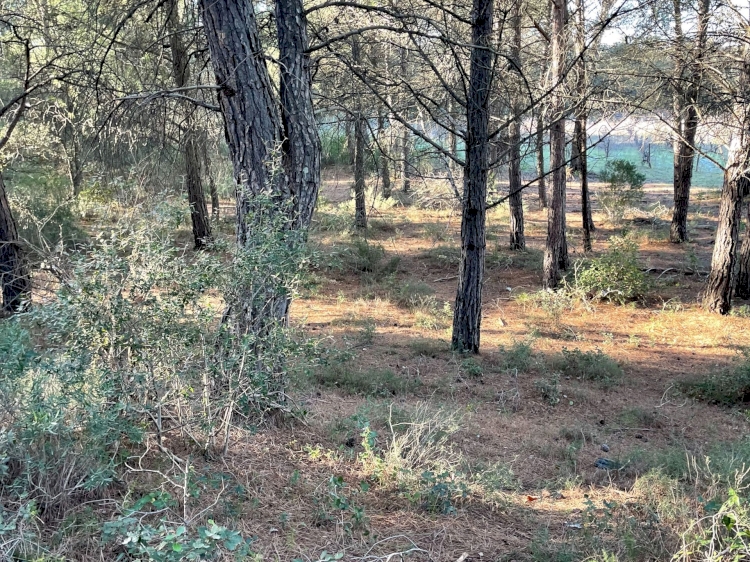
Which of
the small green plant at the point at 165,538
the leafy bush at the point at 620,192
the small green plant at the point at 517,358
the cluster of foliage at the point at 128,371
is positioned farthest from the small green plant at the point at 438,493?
the leafy bush at the point at 620,192

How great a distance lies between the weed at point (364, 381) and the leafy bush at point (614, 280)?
5655 mm

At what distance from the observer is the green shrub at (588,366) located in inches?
316

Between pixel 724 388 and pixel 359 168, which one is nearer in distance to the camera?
pixel 724 388

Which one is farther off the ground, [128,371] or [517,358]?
[128,371]

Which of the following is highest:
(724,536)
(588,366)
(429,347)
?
(724,536)

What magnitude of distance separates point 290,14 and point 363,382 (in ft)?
13.5

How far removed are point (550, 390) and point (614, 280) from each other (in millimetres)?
5197

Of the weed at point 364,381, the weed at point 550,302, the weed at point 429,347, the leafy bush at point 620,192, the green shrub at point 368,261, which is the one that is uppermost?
the leafy bush at point 620,192

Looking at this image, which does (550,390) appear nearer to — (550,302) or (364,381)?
(364,381)

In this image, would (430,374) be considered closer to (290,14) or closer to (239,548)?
(290,14)

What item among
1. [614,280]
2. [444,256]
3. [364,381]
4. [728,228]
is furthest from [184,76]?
[728,228]

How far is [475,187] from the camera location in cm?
802

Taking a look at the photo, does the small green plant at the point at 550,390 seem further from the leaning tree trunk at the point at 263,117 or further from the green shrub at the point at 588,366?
the leaning tree trunk at the point at 263,117

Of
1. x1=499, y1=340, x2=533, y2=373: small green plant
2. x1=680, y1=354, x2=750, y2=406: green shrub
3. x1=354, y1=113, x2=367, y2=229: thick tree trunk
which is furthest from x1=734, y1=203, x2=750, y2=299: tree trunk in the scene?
x1=354, y1=113, x2=367, y2=229: thick tree trunk
